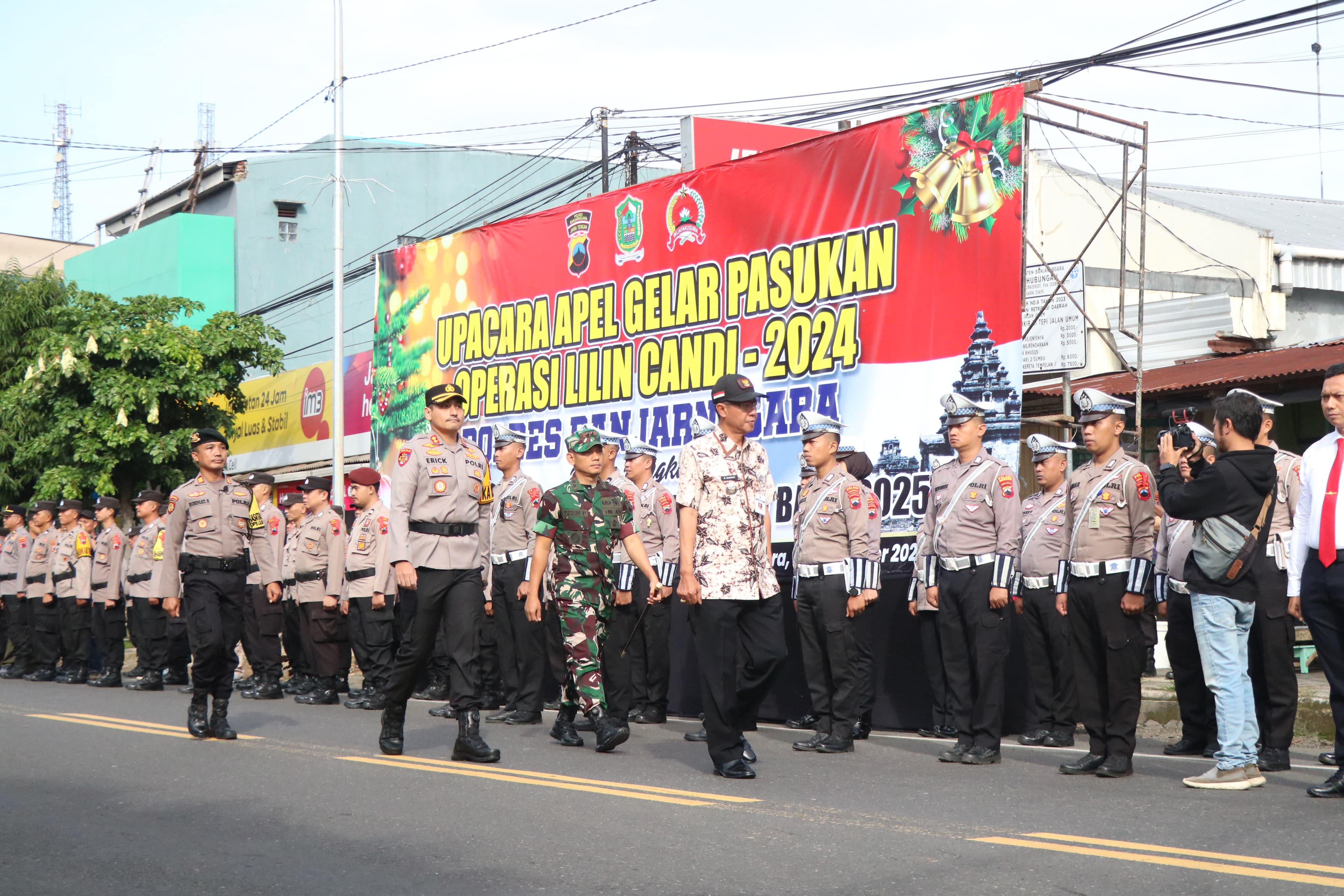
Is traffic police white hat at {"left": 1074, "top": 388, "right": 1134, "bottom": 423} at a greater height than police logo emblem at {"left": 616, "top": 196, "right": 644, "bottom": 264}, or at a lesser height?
lesser

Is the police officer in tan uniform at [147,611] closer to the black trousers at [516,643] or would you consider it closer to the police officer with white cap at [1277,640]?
the black trousers at [516,643]

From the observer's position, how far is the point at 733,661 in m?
7.18

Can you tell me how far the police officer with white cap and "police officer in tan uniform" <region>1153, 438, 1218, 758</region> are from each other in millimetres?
324

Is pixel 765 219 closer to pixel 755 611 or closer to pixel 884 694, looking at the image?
pixel 884 694

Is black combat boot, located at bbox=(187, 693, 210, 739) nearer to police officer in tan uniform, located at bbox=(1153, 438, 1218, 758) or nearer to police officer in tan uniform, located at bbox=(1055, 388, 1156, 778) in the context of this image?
police officer in tan uniform, located at bbox=(1055, 388, 1156, 778)

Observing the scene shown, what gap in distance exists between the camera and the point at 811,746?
832cm

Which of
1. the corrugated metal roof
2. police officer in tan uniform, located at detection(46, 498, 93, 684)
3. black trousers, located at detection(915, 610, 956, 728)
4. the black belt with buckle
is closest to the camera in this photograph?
the black belt with buckle

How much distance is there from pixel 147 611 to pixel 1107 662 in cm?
1082

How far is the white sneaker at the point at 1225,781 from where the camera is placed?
6.57 meters

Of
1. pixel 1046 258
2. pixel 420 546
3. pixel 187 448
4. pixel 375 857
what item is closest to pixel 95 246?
pixel 187 448

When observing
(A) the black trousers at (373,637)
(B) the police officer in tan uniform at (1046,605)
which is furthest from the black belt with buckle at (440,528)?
(A) the black trousers at (373,637)

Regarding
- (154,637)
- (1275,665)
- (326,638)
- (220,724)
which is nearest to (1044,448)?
(1275,665)

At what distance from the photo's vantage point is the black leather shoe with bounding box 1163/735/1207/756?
8133 mm

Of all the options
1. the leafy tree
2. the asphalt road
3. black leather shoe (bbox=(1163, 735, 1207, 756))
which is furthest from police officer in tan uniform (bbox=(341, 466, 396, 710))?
the leafy tree
